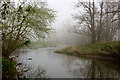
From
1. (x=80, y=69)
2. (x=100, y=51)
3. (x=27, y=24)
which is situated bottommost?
(x=80, y=69)

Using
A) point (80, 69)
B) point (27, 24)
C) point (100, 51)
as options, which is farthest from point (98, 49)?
point (27, 24)

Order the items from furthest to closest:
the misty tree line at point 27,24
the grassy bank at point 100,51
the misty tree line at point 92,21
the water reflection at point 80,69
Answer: the misty tree line at point 92,21, the grassy bank at point 100,51, the water reflection at point 80,69, the misty tree line at point 27,24

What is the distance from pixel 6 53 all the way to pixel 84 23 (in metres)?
7.90

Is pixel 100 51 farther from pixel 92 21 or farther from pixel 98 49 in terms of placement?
pixel 92 21

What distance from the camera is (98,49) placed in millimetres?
6277

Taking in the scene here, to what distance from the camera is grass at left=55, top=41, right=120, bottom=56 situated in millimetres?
5325

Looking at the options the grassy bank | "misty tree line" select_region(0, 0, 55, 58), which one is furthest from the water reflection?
"misty tree line" select_region(0, 0, 55, 58)

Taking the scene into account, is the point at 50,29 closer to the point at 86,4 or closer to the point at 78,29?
the point at 78,29

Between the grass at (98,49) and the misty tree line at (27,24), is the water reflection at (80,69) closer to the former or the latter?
the grass at (98,49)

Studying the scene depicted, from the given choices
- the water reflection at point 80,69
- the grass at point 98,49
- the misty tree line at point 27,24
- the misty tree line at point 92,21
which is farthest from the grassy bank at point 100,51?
the misty tree line at point 27,24

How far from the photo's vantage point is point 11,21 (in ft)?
9.37

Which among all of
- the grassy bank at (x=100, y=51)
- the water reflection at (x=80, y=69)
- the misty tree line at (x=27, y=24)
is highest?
the misty tree line at (x=27, y=24)

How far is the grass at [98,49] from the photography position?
5.32 m

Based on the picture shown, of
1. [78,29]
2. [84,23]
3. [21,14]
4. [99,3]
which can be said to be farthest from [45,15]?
[99,3]
